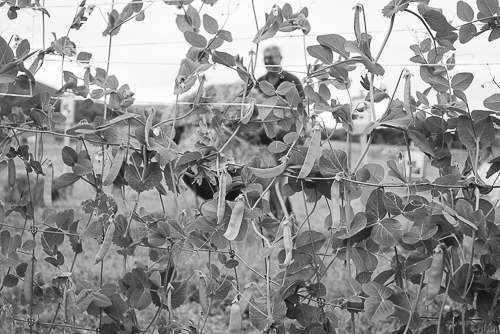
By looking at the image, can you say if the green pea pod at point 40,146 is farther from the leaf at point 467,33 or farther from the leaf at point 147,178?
the leaf at point 467,33

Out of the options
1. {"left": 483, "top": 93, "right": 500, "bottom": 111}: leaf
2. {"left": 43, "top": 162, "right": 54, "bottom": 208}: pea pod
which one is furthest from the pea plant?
{"left": 43, "top": 162, "right": 54, "bottom": 208}: pea pod

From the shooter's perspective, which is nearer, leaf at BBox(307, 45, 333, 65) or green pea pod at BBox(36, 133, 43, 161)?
leaf at BBox(307, 45, 333, 65)

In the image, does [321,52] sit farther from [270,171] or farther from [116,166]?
[116,166]

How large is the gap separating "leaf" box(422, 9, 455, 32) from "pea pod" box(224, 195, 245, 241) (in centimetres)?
54

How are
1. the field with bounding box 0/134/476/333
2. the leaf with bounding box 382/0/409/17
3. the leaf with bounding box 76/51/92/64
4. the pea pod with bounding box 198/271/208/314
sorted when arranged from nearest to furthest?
the leaf with bounding box 382/0/409/17
the pea pod with bounding box 198/271/208/314
the leaf with bounding box 76/51/92/64
the field with bounding box 0/134/476/333

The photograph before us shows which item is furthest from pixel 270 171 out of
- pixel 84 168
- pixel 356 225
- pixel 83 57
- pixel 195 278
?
pixel 195 278

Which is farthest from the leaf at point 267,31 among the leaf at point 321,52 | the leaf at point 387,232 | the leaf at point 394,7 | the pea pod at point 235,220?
the leaf at point 387,232

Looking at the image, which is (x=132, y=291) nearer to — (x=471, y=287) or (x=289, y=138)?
(x=289, y=138)

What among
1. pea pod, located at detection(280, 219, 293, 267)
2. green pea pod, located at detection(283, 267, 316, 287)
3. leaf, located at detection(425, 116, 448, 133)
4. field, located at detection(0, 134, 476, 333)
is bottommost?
field, located at detection(0, 134, 476, 333)

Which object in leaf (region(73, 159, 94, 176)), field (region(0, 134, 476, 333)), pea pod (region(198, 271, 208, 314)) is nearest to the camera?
pea pod (region(198, 271, 208, 314))

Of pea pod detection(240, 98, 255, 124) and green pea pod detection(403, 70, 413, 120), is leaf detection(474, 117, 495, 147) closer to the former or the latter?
green pea pod detection(403, 70, 413, 120)

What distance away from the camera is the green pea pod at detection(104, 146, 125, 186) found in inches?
58.1

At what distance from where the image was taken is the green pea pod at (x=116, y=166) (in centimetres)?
148

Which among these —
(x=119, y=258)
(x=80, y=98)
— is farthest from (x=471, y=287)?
(x=119, y=258)
